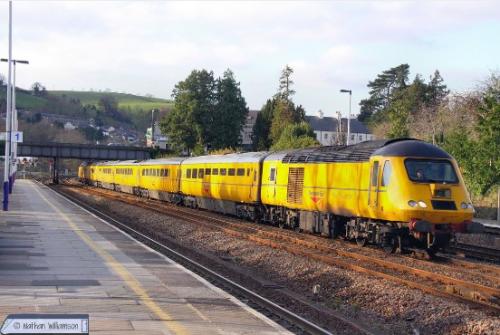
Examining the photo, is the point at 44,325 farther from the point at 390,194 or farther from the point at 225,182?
the point at 225,182

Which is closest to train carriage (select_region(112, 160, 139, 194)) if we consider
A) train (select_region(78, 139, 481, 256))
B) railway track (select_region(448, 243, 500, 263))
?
train (select_region(78, 139, 481, 256))

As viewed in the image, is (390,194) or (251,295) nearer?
(251,295)

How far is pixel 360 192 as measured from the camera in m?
19.3

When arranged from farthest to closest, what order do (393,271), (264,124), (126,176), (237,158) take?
(264,124)
(126,176)
(237,158)
(393,271)

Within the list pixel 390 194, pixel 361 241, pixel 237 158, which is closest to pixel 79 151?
pixel 237 158

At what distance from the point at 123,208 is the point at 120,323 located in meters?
32.7

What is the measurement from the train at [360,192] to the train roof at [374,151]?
0.03 metres

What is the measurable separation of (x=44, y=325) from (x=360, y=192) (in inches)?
602

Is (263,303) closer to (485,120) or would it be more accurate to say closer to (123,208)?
(485,120)

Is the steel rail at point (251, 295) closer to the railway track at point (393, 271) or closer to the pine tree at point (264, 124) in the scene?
the railway track at point (393, 271)

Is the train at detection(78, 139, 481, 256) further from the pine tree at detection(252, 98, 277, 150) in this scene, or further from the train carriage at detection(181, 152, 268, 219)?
the pine tree at detection(252, 98, 277, 150)

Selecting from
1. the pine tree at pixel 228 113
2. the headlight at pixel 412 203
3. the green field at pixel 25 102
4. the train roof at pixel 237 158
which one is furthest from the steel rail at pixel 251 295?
the green field at pixel 25 102

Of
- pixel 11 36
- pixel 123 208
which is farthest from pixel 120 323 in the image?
pixel 123 208

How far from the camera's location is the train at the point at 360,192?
56.7ft
